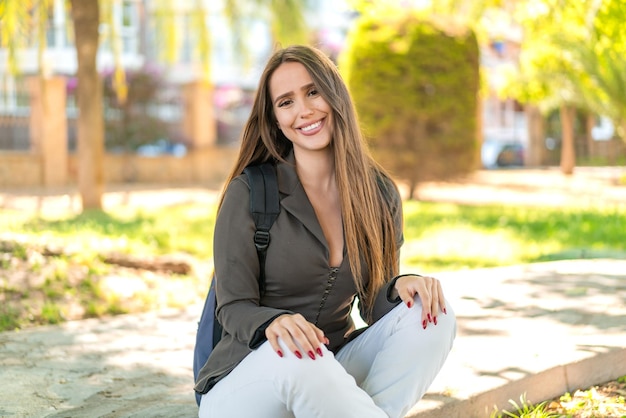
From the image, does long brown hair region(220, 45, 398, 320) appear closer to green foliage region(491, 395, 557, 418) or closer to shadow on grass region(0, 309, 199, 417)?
green foliage region(491, 395, 557, 418)

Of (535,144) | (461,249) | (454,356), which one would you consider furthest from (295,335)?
(535,144)

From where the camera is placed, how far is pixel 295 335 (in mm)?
2461

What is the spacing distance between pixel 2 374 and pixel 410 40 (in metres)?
12.4

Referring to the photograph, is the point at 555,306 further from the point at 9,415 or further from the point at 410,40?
the point at 410,40

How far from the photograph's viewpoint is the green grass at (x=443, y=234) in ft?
27.9

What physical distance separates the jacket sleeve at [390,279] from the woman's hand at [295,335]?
0.55 metres

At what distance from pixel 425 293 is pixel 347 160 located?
0.55 metres

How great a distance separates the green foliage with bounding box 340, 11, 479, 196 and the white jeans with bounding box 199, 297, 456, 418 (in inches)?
488

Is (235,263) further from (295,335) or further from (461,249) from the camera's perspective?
(461,249)

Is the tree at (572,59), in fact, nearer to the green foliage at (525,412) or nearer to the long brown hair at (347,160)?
the green foliage at (525,412)

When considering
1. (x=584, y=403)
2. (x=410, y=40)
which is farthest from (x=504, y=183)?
(x=584, y=403)

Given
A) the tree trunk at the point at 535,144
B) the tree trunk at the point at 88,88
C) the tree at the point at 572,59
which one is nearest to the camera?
the tree at the point at 572,59

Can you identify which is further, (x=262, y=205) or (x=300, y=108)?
(x=300, y=108)

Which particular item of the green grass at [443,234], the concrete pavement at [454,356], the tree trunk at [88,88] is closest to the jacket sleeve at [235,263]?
the concrete pavement at [454,356]
